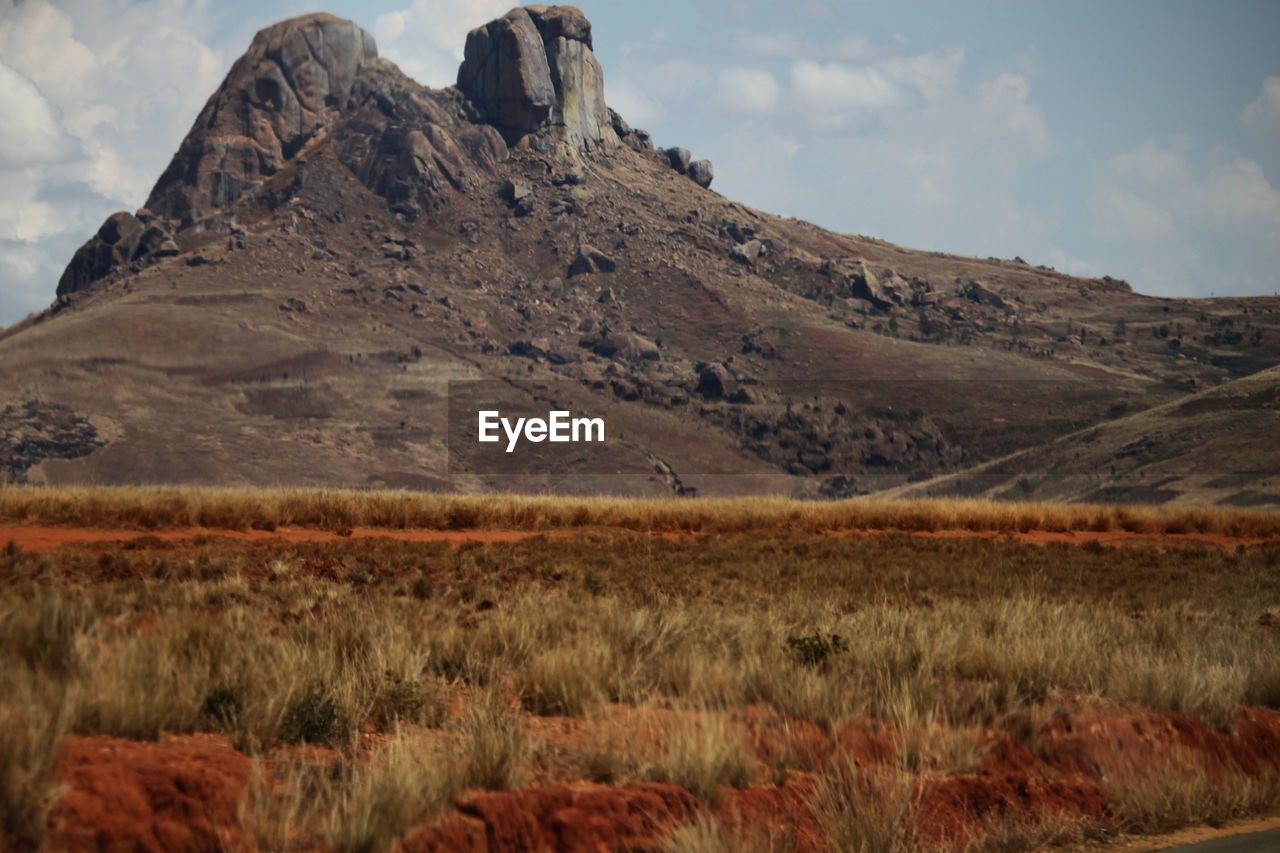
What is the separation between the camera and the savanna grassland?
270 inches

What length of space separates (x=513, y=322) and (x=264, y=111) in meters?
64.4

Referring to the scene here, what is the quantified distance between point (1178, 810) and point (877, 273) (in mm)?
162391

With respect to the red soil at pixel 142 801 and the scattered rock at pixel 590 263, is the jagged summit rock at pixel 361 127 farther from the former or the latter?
the red soil at pixel 142 801

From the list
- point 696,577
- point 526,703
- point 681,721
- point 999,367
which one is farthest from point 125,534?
point 999,367

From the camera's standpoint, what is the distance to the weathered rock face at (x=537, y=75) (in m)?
180

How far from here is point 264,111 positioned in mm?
179625

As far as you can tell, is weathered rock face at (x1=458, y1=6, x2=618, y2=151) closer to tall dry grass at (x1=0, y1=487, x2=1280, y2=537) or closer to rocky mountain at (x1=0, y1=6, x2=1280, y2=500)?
rocky mountain at (x1=0, y1=6, x2=1280, y2=500)

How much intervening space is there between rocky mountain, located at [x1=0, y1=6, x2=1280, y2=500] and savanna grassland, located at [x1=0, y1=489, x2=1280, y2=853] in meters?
90.4

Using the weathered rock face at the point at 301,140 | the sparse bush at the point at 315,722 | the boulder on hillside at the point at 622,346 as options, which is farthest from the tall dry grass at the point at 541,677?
the weathered rock face at the point at 301,140

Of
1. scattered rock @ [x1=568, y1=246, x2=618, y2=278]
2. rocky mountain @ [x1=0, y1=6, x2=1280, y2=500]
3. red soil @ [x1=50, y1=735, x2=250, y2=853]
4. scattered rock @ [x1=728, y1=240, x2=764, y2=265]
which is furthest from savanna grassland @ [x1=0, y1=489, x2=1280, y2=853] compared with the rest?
scattered rock @ [x1=728, y1=240, x2=764, y2=265]

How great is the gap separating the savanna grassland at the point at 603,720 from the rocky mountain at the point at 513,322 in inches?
3559

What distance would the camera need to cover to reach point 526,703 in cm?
998

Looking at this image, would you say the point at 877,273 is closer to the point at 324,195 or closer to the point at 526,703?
the point at 324,195

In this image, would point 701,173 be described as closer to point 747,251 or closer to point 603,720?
point 747,251
